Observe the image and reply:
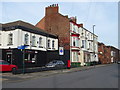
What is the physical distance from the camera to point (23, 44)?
1091 inches

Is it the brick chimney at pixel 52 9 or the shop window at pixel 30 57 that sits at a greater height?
the brick chimney at pixel 52 9

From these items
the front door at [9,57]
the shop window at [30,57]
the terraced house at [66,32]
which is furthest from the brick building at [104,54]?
the front door at [9,57]

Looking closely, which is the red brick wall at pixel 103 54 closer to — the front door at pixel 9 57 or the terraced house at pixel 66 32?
the terraced house at pixel 66 32

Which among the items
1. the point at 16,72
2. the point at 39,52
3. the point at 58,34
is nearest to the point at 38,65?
the point at 39,52

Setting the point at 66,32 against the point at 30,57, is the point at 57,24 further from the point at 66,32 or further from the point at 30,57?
the point at 30,57

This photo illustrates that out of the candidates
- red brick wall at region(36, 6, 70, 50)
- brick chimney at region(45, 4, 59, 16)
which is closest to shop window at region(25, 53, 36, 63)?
red brick wall at region(36, 6, 70, 50)

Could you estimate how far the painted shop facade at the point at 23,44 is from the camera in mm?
26875

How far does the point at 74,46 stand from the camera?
39.5 meters

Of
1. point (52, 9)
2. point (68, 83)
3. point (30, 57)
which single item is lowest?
point (68, 83)

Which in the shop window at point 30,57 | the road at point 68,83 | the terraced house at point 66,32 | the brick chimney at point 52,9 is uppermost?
the brick chimney at point 52,9

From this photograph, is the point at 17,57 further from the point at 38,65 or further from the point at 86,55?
the point at 86,55

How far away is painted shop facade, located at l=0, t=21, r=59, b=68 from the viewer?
26875 mm

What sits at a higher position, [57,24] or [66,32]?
[57,24]

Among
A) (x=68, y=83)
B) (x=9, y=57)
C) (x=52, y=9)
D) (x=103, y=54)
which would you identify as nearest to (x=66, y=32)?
(x=52, y=9)
